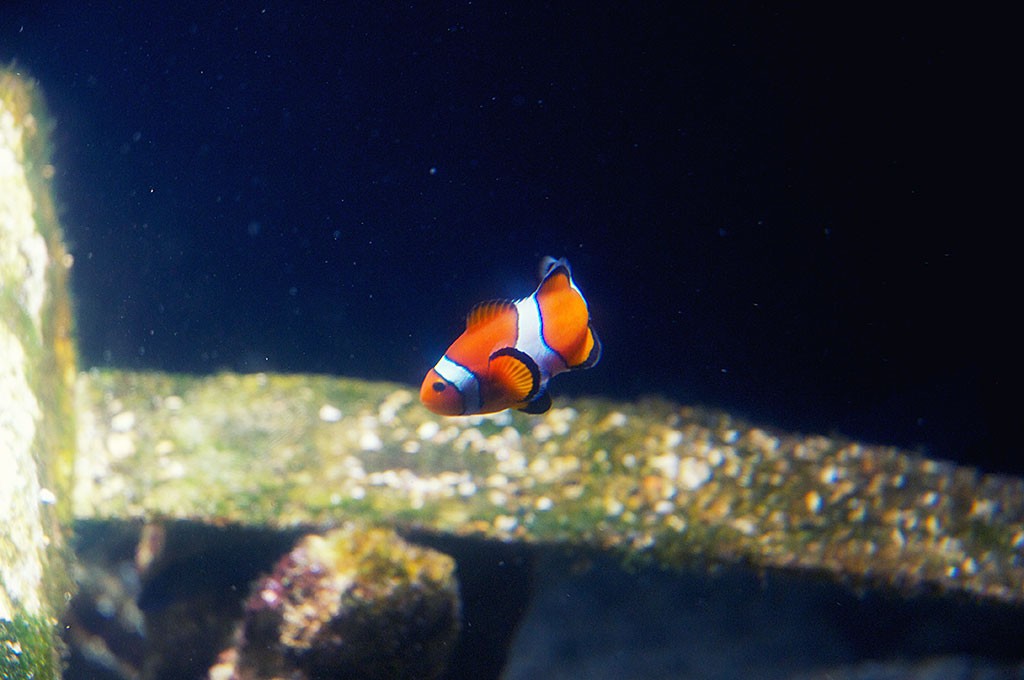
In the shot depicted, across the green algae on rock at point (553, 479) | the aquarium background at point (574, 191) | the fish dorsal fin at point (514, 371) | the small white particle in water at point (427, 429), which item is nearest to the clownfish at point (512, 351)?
the fish dorsal fin at point (514, 371)

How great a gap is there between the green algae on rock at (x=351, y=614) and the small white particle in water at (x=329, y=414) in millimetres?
1377

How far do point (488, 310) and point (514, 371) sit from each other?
241mm

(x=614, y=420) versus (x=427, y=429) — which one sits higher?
(x=614, y=420)

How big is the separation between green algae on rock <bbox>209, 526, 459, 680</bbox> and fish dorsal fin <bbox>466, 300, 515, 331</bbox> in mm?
2482

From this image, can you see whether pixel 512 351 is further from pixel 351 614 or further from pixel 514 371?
pixel 351 614

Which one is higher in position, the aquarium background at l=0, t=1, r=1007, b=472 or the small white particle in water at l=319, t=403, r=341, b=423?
the aquarium background at l=0, t=1, r=1007, b=472

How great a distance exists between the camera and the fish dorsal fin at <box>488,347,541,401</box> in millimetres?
2018

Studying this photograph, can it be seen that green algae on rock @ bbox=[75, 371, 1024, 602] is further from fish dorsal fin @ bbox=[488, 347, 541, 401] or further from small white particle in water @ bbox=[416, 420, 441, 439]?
fish dorsal fin @ bbox=[488, 347, 541, 401]

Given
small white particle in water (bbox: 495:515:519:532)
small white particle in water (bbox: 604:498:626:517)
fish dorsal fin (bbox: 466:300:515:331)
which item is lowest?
fish dorsal fin (bbox: 466:300:515:331)

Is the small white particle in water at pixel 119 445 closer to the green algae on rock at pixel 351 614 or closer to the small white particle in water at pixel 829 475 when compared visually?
the green algae on rock at pixel 351 614

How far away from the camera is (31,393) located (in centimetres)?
449

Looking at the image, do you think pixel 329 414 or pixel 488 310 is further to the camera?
pixel 329 414

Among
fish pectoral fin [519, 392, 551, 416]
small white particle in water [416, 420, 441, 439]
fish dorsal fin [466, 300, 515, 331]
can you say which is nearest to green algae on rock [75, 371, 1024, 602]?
small white particle in water [416, 420, 441, 439]

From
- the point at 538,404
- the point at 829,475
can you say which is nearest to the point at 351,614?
the point at 538,404
